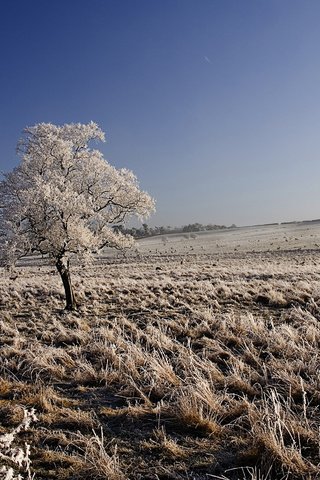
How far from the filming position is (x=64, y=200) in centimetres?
1484

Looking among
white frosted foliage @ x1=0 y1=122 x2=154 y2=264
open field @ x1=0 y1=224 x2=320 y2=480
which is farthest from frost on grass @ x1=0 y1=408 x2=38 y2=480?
white frosted foliage @ x1=0 y1=122 x2=154 y2=264

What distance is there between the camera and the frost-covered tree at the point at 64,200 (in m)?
14.7

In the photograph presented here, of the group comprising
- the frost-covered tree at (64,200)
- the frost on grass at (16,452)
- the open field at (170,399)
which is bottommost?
the open field at (170,399)

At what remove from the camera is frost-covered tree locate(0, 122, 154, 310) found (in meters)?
14.7

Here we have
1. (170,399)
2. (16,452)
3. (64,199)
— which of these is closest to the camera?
(16,452)

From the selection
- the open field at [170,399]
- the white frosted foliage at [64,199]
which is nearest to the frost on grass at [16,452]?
the open field at [170,399]

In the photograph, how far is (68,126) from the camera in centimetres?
1784

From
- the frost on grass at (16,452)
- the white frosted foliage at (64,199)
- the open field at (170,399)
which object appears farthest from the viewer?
the white frosted foliage at (64,199)

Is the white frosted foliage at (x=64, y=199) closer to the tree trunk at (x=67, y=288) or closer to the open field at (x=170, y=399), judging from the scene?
the tree trunk at (x=67, y=288)

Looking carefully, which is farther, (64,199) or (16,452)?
(64,199)

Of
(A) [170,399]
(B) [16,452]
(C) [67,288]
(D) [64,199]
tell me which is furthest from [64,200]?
(B) [16,452]

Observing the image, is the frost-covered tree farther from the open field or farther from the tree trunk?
the open field

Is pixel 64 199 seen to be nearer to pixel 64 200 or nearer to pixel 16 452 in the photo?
pixel 64 200

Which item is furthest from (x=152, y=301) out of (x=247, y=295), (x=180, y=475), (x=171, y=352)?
(x=180, y=475)
